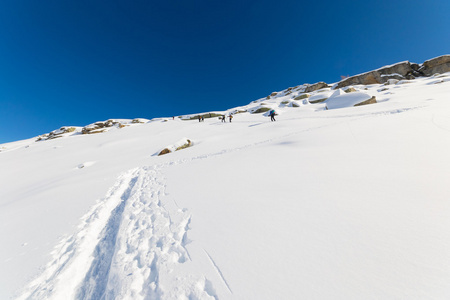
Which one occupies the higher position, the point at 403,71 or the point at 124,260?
the point at 403,71

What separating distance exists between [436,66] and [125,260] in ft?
249

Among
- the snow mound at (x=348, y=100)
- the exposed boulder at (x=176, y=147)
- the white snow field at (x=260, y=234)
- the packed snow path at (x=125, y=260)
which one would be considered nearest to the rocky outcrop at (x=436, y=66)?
the snow mound at (x=348, y=100)

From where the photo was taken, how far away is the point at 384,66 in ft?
159

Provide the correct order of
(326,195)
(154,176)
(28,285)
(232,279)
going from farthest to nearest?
(154,176) → (326,195) → (28,285) → (232,279)

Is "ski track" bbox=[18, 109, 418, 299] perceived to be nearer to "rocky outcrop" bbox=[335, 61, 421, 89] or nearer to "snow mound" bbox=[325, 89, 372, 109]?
"snow mound" bbox=[325, 89, 372, 109]

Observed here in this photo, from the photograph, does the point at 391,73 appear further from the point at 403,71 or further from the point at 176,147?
the point at 176,147

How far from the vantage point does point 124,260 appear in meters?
3.16

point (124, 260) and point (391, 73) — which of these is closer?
point (124, 260)

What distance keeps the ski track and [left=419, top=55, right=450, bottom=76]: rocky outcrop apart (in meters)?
73.5

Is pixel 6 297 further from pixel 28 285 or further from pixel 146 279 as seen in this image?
pixel 146 279

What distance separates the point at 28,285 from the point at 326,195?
603 centimetres

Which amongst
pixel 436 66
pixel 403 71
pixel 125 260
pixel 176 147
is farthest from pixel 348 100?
pixel 436 66

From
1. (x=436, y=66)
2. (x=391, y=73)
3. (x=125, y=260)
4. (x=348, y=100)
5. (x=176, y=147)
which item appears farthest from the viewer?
(x=391, y=73)

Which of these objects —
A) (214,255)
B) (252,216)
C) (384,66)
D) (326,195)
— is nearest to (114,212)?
(214,255)
